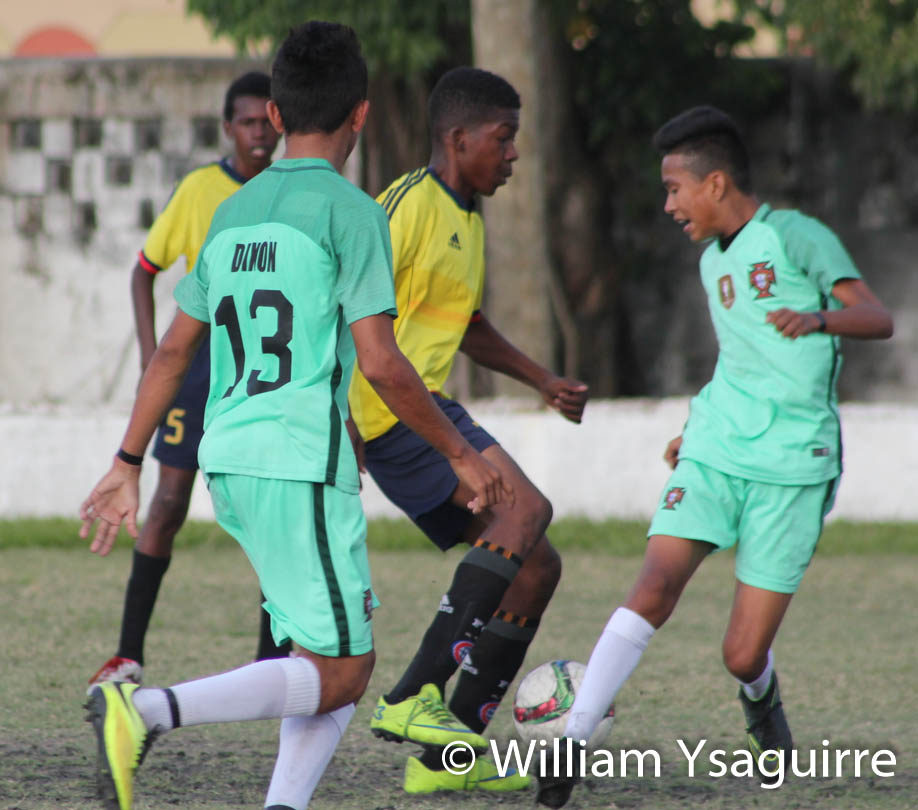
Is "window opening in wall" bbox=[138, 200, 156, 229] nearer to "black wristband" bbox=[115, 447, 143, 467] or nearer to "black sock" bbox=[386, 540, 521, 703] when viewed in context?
"black sock" bbox=[386, 540, 521, 703]

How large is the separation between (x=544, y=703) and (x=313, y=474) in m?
1.47

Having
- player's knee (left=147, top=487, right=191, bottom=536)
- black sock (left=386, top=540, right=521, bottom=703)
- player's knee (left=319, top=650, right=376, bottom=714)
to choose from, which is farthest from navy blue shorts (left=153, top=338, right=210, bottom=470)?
player's knee (left=319, top=650, right=376, bottom=714)

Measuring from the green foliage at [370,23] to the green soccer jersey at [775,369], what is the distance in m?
8.27

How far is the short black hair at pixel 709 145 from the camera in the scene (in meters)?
4.73

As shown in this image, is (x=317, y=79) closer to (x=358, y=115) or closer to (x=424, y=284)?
(x=358, y=115)

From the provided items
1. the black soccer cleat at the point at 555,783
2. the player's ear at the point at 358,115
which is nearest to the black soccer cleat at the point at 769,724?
the black soccer cleat at the point at 555,783

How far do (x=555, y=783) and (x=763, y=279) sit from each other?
65.5 inches

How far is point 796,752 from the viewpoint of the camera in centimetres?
481

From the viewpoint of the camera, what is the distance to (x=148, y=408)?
3.68m

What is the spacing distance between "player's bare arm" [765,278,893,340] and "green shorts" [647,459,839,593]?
0.48 metres

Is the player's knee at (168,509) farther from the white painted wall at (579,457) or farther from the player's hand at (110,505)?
the white painted wall at (579,457)

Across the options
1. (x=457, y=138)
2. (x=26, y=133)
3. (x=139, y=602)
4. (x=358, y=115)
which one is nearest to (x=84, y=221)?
(x=26, y=133)

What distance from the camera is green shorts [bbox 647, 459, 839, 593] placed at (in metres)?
4.48

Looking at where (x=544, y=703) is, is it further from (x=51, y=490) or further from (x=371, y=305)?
(x=51, y=490)
